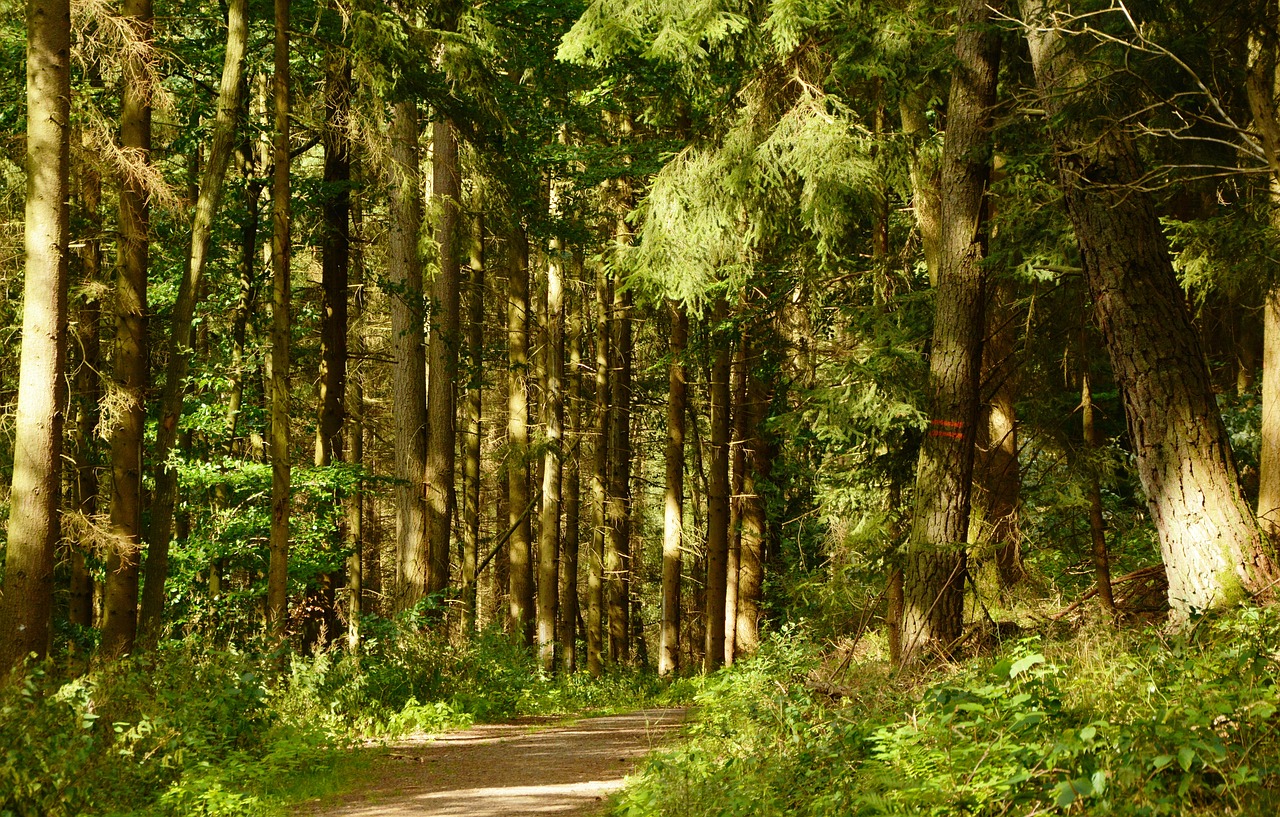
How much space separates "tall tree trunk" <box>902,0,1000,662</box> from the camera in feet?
26.1

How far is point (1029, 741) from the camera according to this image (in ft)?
15.0

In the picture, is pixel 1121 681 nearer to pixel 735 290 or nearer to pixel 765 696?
pixel 765 696

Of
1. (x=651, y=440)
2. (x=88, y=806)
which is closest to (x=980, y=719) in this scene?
(x=88, y=806)

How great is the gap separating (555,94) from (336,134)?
13.6 ft

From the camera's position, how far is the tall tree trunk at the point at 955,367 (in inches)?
313

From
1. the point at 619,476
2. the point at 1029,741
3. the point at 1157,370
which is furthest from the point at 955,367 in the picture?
the point at 619,476

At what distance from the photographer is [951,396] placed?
805 centimetres

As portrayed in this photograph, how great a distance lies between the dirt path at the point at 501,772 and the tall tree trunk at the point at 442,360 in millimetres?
2911

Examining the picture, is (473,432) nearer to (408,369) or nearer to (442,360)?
(442,360)

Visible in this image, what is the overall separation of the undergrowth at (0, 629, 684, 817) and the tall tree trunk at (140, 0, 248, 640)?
1.16 meters

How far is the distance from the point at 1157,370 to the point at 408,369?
9468mm

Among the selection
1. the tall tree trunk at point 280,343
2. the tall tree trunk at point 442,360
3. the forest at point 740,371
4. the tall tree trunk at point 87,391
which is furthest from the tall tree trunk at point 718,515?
the tall tree trunk at point 87,391

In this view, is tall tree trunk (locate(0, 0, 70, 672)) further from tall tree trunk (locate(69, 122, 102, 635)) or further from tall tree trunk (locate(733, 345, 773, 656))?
tall tree trunk (locate(733, 345, 773, 656))

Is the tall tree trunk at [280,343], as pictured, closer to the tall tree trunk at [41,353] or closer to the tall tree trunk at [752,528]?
the tall tree trunk at [41,353]
